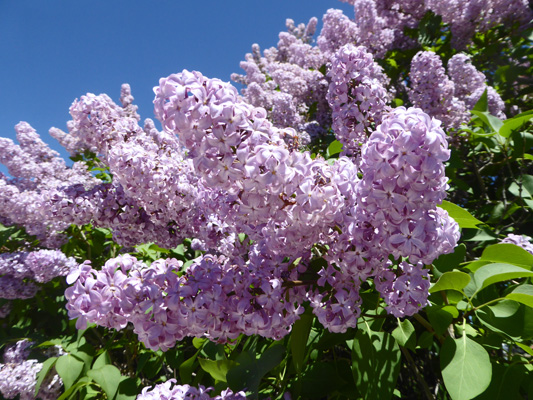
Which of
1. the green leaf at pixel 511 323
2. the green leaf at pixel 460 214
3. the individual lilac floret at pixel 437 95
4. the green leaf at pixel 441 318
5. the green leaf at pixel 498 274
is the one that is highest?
the individual lilac floret at pixel 437 95

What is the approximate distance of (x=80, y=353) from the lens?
230 centimetres

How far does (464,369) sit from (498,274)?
299 mm

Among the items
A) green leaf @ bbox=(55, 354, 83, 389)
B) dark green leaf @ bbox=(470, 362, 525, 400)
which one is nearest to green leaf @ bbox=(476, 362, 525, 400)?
dark green leaf @ bbox=(470, 362, 525, 400)

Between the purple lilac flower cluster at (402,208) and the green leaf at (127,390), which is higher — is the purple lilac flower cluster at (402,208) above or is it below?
above

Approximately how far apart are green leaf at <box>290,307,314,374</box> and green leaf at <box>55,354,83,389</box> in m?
1.43

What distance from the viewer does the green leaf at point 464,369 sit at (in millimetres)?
1080

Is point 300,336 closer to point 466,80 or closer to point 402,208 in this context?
point 402,208

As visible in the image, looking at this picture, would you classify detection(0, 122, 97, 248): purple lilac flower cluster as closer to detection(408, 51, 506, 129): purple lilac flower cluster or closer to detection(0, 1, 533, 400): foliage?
detection(0, 1, 533, 400): foliage

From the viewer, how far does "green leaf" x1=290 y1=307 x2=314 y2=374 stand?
1393mm

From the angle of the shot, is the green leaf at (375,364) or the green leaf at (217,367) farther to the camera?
the green leaf at (217,367)

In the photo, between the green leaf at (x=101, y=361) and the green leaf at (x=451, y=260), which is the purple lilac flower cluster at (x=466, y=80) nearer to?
the green leaf at (x=451, y=260)

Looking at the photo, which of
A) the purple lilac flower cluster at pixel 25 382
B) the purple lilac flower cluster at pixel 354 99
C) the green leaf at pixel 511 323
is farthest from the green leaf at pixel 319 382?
the purple lilac flower cluster at pixel 25 382

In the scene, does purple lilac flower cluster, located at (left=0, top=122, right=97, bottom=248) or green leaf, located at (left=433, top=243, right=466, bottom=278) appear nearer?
green leaf, located at (left=433, top=243, right=466, bottom=278)

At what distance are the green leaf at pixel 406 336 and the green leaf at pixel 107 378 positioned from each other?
1.44 meters
